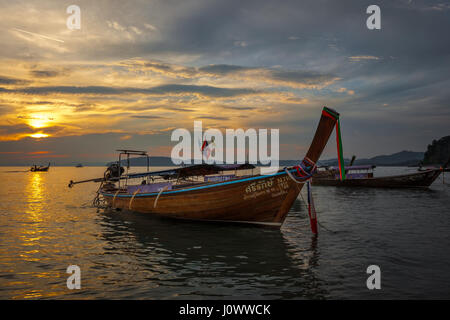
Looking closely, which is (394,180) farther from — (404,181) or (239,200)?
(239,200)

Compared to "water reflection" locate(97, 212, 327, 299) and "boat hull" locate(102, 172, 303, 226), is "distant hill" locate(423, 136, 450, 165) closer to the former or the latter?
"boat hull" locate(102, 172, 303, 226)

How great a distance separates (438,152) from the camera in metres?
175

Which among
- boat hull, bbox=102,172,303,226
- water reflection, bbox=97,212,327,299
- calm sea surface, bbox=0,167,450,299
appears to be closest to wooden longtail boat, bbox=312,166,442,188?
calm sea surface, bbox=0,167,450,299

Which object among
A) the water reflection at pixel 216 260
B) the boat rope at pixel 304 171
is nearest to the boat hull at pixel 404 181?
the water reflection at pixel 216 260

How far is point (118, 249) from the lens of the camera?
1184cm

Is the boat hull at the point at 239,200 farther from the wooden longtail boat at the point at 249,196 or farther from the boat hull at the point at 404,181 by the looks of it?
the boat hull at the point at 404,181

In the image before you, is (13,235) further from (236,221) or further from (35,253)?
(236,221)

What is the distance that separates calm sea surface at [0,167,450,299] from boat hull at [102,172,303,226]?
624mm

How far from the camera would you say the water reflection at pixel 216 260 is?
770 cm

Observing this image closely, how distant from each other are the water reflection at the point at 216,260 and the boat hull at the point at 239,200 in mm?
618

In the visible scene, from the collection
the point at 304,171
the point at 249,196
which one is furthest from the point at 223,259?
the point at 304,171

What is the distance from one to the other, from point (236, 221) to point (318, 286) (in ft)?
24.6

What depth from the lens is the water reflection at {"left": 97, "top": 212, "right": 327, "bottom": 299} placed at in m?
7.70
